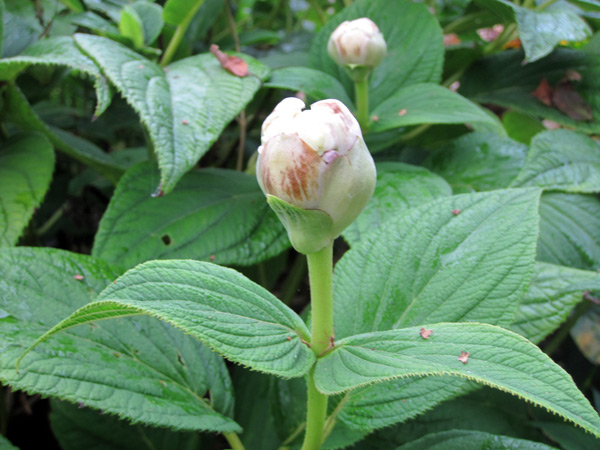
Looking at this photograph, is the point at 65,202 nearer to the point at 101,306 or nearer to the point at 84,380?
the point at 84,380

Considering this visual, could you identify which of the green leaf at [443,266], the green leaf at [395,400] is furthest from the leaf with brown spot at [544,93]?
the green leaf at [395,400]

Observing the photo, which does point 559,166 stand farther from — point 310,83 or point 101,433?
point 101,433

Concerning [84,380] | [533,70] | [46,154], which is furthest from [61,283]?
[533,70]

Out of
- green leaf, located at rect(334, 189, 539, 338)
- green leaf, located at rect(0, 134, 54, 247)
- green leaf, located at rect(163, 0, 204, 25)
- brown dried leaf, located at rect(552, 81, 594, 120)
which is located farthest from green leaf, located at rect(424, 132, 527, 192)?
green leaf, located at rect(0, 134, 54, 247)

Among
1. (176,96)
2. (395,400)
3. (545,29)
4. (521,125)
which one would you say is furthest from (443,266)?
(521,125)

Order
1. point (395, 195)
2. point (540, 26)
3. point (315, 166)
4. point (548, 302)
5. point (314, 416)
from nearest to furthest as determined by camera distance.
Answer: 1. point (315, 166)
2. point (314, 416)
3. point (548, 302)
4. point (395, 195)
5. point (540, 26)

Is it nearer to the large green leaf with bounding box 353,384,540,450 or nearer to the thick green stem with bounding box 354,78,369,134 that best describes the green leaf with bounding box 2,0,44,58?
the thick green stem with bounding box 354,78,369,134
